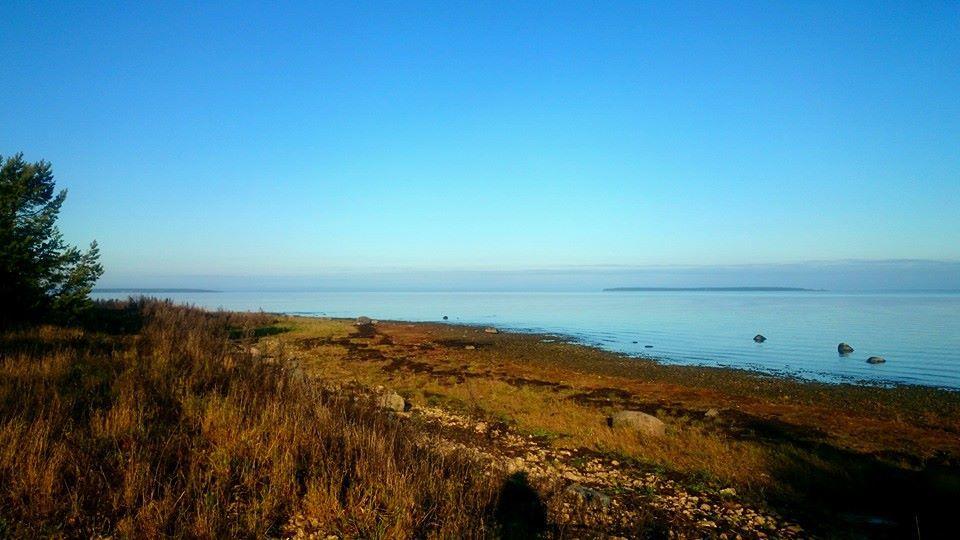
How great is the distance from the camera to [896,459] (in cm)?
1130

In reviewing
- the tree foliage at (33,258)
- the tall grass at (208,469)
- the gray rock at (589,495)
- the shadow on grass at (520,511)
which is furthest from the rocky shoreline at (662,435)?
the tree foliage at (33,258)

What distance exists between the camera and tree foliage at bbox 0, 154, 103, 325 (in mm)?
14961

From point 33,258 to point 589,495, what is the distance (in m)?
18.2

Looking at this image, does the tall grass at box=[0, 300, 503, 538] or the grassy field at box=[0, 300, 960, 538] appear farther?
the grassy field at box=[0, 300, 960, 538]

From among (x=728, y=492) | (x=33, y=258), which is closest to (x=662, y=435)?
(x=728, y=492)

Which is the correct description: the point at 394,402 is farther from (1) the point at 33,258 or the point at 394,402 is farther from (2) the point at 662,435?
(1) the point at 33,258

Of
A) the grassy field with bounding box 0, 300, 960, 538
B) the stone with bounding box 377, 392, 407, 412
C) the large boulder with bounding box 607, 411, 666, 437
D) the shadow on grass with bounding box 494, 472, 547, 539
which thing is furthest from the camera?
the stone with bounding box 377, 392, 407, 412

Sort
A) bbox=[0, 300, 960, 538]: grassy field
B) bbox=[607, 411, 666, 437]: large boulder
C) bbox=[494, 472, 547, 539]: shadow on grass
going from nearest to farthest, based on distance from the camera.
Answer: bbox=[0, 300, 960, 538]: grassy field < bbox=[494, 472, 547, 539]: shadow on grass < bbox=[607, 411, 666, 437]: large boulder

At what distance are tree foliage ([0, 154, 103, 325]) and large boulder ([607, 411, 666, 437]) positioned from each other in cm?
1769

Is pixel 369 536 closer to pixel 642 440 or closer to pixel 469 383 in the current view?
pixel 642 440

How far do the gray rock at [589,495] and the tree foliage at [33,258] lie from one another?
1645 centimetres

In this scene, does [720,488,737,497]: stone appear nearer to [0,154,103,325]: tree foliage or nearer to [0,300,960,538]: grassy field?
[0,300,960,538]: grassy field

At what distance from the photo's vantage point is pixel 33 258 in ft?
50.9

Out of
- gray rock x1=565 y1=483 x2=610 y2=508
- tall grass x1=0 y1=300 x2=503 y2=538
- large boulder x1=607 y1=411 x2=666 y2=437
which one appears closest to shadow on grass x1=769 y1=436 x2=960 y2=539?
large boulder x1=607 y1=411 x2=666 y2=437
